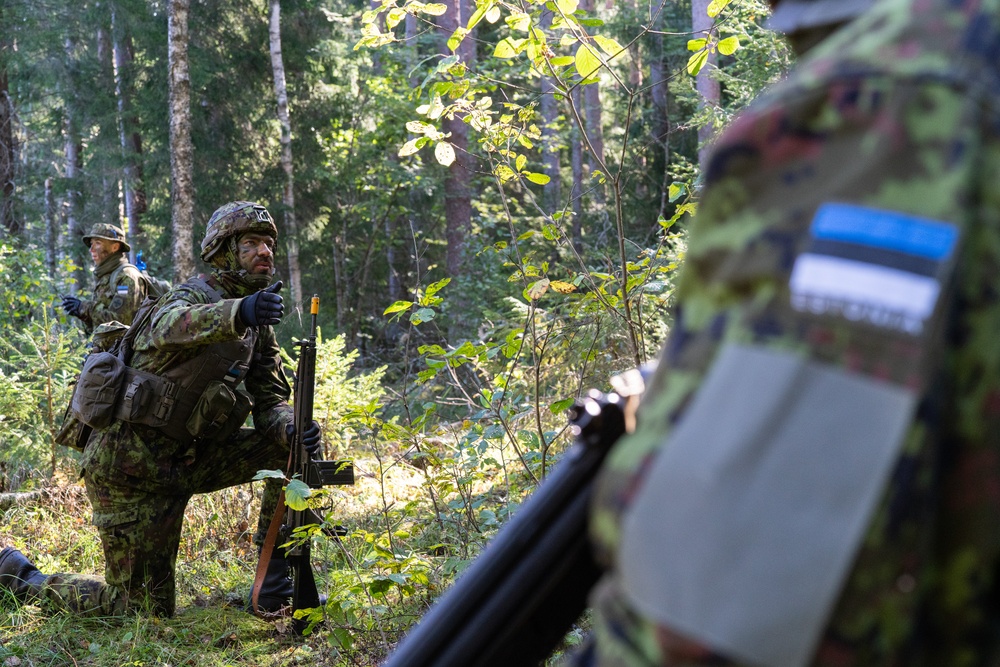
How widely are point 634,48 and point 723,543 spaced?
48.7 feet

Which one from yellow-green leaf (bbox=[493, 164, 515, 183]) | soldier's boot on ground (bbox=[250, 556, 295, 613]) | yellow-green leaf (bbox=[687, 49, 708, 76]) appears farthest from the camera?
soldier's boot on ground (bbox=[250, 556, 295, 613])

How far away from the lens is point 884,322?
2.47 ft

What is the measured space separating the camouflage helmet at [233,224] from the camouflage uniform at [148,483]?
104 mm

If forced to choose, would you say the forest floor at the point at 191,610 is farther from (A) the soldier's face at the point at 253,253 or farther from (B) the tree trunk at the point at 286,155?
(B) the tree trunk at the point at 286,155

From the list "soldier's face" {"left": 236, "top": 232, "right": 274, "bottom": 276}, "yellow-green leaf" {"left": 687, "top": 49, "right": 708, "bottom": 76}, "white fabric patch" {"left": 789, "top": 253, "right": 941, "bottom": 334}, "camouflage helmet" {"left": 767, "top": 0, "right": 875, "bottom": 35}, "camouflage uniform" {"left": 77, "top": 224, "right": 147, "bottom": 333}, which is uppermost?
"camouflage helmet" {"left": 767, "top": 0, "right": 875, "bottom": 35}

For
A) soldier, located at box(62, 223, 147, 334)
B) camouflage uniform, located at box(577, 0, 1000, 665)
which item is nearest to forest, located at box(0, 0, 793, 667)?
soldier, located at box(62, 223, 147, 334)

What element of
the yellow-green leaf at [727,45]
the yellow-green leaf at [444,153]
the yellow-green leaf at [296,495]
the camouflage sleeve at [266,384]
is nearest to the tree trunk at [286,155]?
the camouflage sleeve at [266,384]

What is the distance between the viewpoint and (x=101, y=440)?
528 cm

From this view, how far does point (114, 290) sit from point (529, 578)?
9.31 m

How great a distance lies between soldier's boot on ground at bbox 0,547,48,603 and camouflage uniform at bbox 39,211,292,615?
0.10m

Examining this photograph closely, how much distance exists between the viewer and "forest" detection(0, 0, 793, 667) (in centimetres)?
414

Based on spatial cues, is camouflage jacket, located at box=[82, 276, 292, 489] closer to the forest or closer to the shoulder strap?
the shoulder strap

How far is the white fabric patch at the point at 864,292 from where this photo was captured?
750 millimetres

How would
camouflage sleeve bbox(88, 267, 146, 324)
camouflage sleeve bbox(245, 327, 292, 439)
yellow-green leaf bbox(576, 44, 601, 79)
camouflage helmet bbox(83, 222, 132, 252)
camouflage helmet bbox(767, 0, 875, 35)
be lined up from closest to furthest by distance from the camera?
camouflage helmet bbox(767, 0, 875, 35) < yellow-green leaf bbox(576, 44, 601, 79) < camouflage sleeve bbox(245, 327, 292, 439) < camouflage sleeve bbox(88, 267, 146, 324) < camouflage helmet bbox(83, 222, 132, 252)
